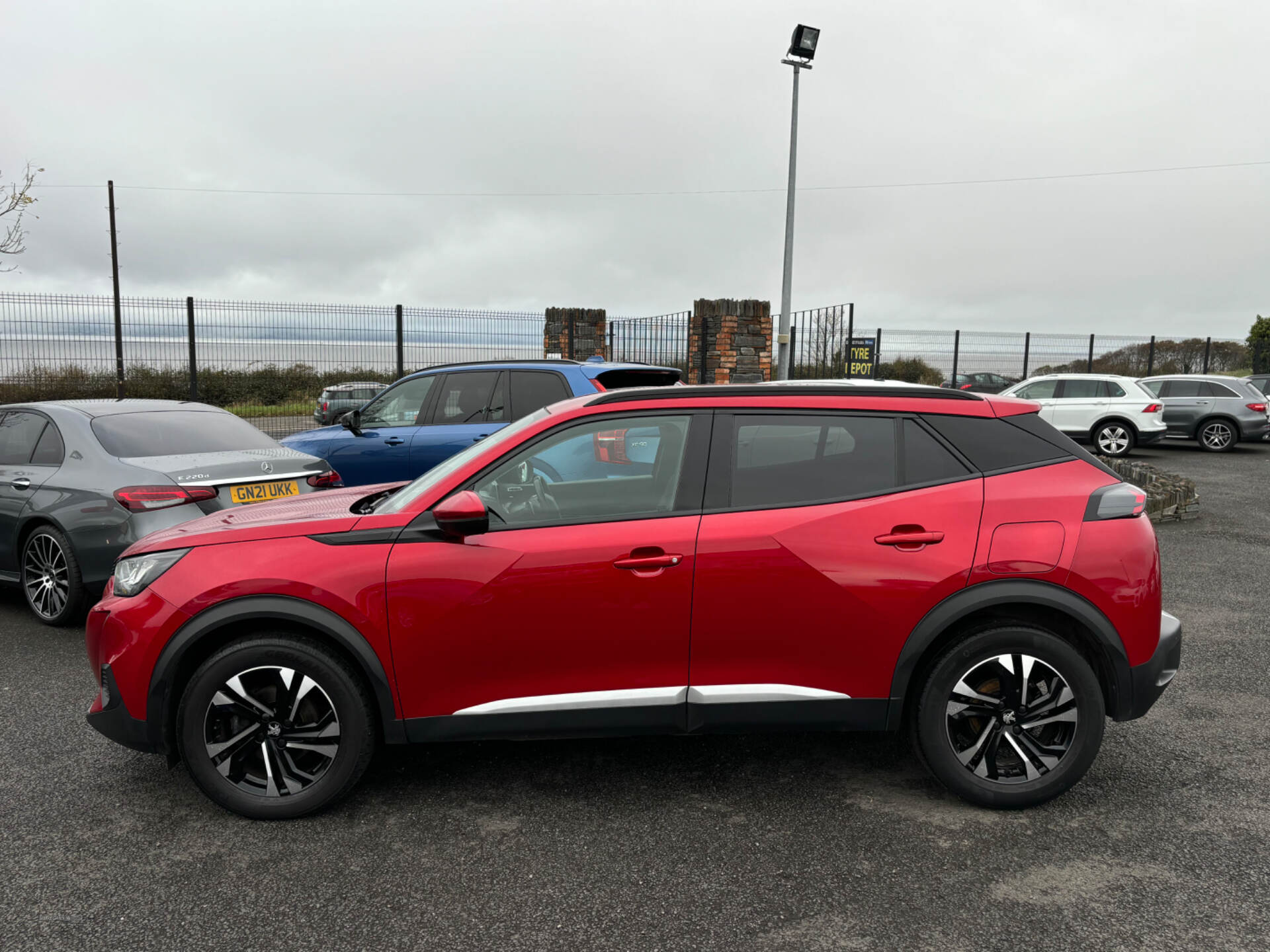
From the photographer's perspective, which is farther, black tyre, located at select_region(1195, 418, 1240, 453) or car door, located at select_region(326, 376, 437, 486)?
black tyre, located at select_region(1195, 418, 1240, 453)

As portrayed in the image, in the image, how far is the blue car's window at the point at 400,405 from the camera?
8523 mm

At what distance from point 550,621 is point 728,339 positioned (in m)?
13.9

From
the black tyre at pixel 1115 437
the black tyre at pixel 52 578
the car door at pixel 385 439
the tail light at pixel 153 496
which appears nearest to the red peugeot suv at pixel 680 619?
the tail light at pixel 153 496

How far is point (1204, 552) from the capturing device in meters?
8.02

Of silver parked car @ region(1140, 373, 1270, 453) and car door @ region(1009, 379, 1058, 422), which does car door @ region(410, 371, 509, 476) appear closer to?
car door @ region(1009, 379, 1058, 422)

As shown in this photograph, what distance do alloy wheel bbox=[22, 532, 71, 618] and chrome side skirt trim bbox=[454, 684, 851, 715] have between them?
3.98m

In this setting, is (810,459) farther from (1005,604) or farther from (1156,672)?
(1156,672)

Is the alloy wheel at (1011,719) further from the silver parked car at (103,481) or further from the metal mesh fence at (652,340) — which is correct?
the metal mesh fence at (652,340)

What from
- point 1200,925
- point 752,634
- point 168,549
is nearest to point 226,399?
point 168,549

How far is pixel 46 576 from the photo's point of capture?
18.7 feet

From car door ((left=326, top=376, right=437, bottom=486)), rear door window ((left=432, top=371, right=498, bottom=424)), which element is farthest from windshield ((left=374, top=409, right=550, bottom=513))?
car door ((left=326, top=376, right=437, bottom=486))

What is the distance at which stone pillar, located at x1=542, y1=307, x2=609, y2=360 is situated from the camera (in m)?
17.1

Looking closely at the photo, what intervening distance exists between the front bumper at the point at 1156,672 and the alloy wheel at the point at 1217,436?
1751cm

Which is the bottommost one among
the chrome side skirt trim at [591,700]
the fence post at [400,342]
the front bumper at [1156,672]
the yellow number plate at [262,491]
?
the chrome side skirt trim at [591,700]
